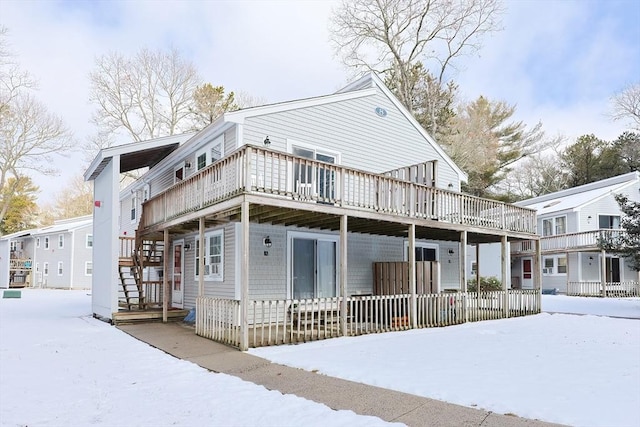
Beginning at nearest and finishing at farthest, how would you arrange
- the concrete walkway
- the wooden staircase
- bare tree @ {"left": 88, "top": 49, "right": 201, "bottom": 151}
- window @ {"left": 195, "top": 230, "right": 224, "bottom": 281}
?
the concrete walkway < window @ {"left": 195, "top": 230, "right": 224, "bottom": 281} < the wooden staircase < bare tree @ {"left": 88, "top": 49, "right": 201, "bottom": 151}

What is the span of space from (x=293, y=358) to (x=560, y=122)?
4261cm

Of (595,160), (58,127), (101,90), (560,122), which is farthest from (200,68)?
(595,160)

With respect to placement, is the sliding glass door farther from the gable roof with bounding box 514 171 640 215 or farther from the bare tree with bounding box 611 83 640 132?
the bare tree with bounding box 611 83 640 132

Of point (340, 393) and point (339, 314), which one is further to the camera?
point (339, 314)

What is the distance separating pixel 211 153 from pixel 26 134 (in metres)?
31.5

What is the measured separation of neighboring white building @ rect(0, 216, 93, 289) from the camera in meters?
35.5

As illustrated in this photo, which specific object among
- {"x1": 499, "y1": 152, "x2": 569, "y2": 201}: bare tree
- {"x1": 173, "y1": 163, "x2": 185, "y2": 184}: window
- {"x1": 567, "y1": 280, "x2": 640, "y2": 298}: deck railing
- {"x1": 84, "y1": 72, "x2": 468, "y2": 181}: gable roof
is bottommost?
{"x1": 567, "y1": 280, "x2": 640, "y2": 298}: deck railing

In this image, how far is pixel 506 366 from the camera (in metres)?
8.04

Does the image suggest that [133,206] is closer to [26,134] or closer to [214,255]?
[214,255]

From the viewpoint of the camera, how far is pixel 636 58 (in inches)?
1420

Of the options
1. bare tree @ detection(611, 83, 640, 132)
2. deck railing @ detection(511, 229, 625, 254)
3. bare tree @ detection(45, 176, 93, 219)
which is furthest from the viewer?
bare tree @ detection(45, 176, 93, 219)

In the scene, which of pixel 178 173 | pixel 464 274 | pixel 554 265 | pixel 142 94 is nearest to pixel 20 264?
pixel 142 94

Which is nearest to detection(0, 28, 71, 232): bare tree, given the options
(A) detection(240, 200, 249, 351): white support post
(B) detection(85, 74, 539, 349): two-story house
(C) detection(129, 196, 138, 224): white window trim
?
(C) detection(129, 196, 138, 224): white window trim

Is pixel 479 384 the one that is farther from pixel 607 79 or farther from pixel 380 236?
pixel 607 79
